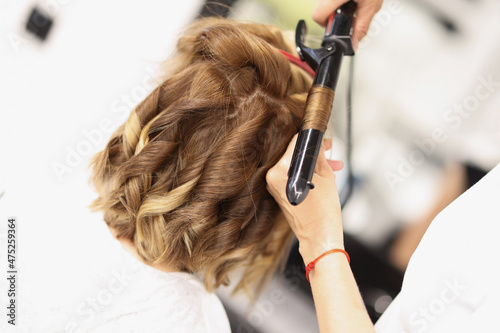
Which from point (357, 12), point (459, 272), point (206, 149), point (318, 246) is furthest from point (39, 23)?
point (459, 272)

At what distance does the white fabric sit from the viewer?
2.23ft

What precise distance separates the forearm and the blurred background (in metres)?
0.17

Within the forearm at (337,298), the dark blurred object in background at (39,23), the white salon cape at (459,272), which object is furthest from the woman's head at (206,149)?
the dark blurred object in background at (39,23)

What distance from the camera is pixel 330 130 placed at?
2.44 ft

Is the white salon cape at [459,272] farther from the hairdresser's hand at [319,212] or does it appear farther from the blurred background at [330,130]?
the hairdresser's hand at [319,212]

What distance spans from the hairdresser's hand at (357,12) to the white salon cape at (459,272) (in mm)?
380

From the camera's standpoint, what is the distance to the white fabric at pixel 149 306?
68 cm

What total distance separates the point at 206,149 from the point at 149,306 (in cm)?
36

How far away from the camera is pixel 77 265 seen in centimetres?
69

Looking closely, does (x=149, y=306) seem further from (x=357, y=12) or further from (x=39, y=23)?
(x=39, y=23)

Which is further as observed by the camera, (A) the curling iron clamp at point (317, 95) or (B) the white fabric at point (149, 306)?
(B) the white fabric at point (149, 306)

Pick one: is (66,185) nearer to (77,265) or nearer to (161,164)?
(77,265)

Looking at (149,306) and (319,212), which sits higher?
(319,212)

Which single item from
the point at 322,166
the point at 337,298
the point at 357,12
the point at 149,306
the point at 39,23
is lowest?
the point at 149,306
